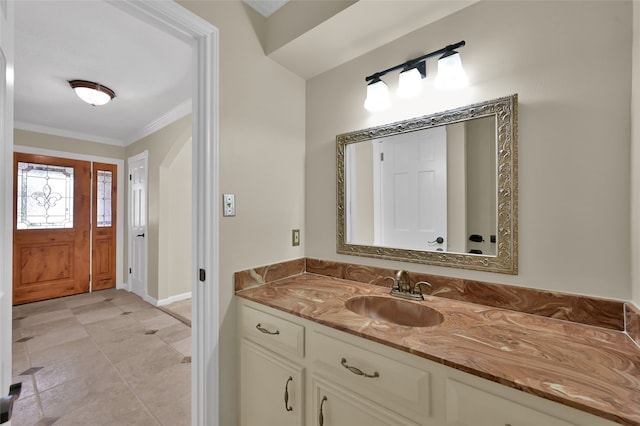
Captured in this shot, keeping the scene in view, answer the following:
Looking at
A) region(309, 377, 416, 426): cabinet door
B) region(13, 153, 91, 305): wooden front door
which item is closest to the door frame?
region(13, 153, 91, 305): wooden front door

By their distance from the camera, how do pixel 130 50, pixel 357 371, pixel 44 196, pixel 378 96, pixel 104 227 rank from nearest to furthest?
pixel 357 371
pixel 378 96
pixel 130 50
pixel 44 196
pixel 104 227

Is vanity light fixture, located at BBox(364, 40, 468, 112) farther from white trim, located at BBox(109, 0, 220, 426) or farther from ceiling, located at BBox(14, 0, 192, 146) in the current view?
ceiling, located at BBox(14, 0, 192, 146)

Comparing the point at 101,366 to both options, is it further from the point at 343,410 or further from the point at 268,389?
the point at 343,410

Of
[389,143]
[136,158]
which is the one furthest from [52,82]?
[389,143]

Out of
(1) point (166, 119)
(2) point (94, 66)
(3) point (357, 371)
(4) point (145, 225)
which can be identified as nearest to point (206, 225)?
(3) point (357, 371)

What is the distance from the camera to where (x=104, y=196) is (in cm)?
438

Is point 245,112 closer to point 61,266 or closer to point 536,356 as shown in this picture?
point 536,356

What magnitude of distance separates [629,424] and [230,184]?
5.13 ft

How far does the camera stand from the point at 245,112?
1523 millimetres

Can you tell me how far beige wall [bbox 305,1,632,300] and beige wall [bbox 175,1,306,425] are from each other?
93 centimetres

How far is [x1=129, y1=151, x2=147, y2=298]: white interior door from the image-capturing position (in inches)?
153

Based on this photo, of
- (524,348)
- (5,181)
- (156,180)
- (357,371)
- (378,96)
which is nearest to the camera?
(5,181)

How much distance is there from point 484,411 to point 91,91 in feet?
11.8

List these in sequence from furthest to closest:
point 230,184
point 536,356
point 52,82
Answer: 1. point 52,82
2. point 230,184
3. point 536,356
